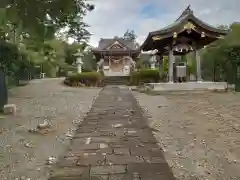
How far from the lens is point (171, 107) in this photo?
10.3m

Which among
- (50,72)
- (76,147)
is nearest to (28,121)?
(76,147)

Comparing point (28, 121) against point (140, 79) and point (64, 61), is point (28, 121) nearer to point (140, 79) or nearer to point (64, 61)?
point (140, 79)

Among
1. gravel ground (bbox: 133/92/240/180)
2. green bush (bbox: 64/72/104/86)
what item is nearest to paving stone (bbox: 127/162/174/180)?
gravel ground (bbox: 133/92/240/180)

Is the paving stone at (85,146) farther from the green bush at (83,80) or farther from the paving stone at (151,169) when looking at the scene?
the green bush at (83,80)

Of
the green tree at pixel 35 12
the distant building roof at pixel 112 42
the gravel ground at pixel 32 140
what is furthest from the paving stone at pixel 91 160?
the distant building roof at pixel 112 42

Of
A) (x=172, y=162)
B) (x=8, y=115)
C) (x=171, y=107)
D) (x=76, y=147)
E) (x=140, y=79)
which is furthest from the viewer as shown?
(x=140, y=79)

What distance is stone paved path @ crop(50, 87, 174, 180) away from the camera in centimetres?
406

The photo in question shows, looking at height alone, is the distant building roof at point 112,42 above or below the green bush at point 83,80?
above

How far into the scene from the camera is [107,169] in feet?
14.0

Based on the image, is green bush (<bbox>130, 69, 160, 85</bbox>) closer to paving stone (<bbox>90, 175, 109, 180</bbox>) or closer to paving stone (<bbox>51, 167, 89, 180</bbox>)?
paving stone (<bbox>51, 167, 89, 180</bbox>)

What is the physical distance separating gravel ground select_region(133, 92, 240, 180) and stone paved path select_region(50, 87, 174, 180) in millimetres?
238

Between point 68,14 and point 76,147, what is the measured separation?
341 centimetres

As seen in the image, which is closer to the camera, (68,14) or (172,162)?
(68,14)

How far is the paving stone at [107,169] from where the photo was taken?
413 cm
